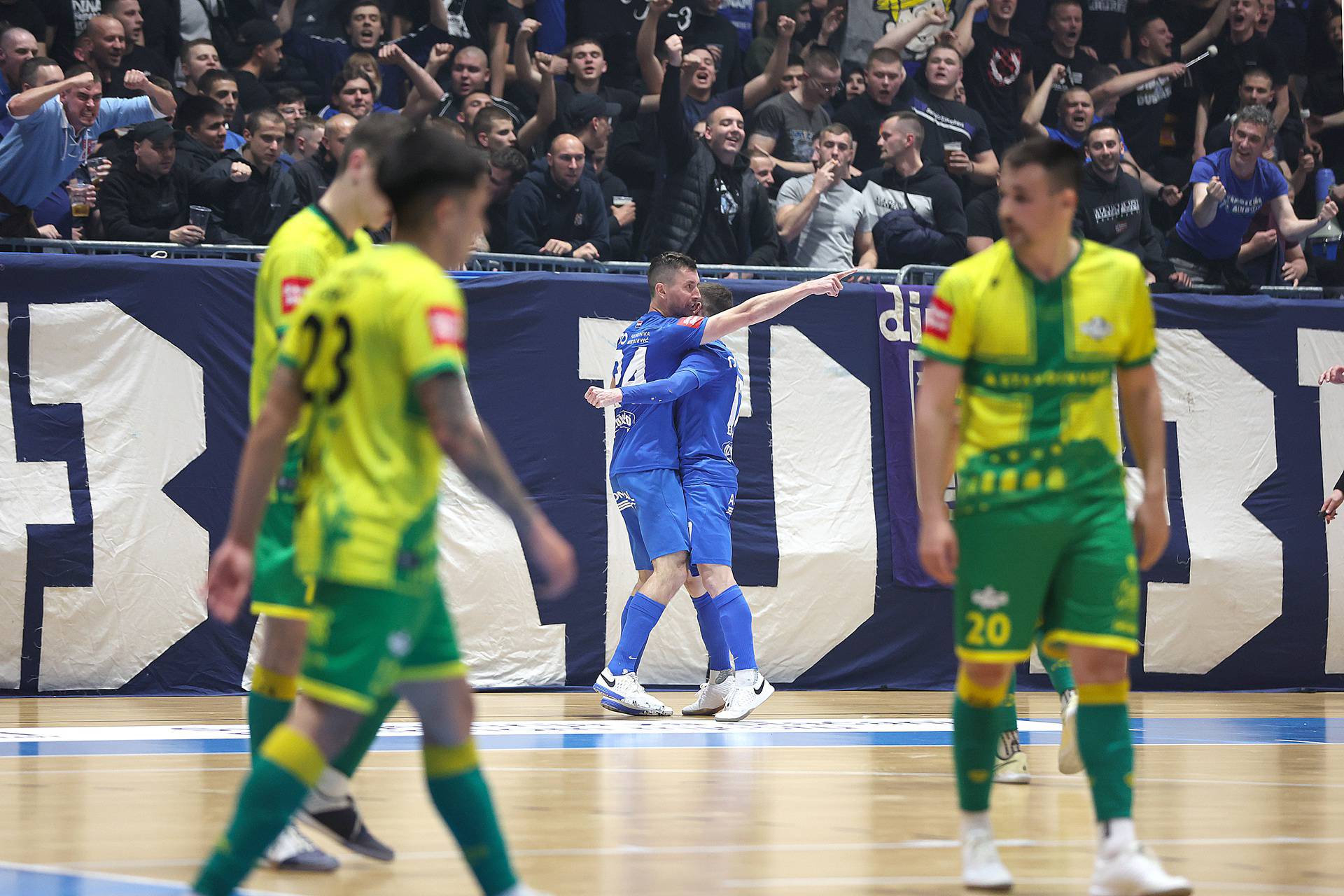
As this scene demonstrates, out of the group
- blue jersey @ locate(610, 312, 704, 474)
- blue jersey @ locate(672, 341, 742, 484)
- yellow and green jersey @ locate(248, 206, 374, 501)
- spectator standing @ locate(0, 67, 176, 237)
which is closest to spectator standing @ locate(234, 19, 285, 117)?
spectator standing @ locate(0, 67, 176, 237)

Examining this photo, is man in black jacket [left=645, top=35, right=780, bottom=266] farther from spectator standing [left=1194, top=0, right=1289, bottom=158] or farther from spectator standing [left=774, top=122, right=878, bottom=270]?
spectator standing [left=1194, top=0, right=1289, bottom=158]

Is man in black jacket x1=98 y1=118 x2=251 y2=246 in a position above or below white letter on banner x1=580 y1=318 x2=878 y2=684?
above

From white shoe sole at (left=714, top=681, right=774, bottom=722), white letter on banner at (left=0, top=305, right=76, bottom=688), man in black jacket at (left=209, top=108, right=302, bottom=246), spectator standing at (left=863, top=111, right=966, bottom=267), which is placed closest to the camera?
white shoe sole at (left=714, top=681, right=774, bottom=722)

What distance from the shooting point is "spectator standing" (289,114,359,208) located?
460 inches

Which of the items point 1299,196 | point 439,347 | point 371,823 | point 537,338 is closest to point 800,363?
point 537,338

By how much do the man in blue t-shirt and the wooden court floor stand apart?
17.6 ft

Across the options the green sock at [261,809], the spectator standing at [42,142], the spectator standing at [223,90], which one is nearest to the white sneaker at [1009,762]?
the green sock at [261,809]

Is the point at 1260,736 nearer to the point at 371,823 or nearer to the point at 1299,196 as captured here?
the point at 371,823

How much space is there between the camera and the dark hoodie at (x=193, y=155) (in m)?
11.4

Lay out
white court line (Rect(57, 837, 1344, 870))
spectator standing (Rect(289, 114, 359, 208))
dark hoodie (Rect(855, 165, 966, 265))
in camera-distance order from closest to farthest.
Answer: white court line (Rect(57, 837, 1344, 870)) < spectator standing (Rect(289, 114, 359, 208)) < dark hoodie (Rect(855, 165, 966, 265))

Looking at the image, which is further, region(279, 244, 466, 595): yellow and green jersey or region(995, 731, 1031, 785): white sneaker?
region(995, 731, 1031, 785): white sneaker

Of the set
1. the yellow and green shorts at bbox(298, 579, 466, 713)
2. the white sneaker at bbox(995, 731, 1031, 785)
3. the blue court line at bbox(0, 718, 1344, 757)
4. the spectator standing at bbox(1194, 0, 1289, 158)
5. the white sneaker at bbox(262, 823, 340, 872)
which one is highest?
the spectator standing at bbox(1194, 0, 1289, 158)

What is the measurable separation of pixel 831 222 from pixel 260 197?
4402 millimetres

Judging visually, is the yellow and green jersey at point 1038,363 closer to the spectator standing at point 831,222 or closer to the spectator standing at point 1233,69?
the spectator standing at point 831,222
